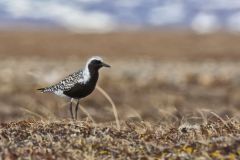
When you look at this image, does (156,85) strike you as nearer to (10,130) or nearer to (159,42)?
(10,130)

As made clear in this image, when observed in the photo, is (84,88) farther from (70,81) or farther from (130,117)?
(130,117)

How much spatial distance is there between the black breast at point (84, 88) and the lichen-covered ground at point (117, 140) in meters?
0.70

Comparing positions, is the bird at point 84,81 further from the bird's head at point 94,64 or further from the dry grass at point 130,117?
the dry grass at point 130,117

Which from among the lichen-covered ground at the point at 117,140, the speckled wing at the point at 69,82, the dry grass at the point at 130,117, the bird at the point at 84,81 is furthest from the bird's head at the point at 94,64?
the lichen-covered ground at the point at 117,140

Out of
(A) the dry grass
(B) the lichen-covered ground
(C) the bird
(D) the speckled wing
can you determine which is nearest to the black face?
(C) the bird

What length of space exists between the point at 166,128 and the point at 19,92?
72.4ft

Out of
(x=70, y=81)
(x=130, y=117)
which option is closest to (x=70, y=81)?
(x=70, y=81)

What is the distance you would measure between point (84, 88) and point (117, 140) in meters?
1.73

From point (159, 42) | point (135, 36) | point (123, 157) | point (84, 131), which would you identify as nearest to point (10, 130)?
point (84, 131)

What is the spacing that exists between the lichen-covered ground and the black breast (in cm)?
70

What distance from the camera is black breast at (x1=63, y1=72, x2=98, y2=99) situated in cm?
914

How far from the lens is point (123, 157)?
7008mm

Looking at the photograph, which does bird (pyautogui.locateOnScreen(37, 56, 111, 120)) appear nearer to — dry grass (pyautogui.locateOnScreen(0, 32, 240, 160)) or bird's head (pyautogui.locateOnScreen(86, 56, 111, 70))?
bird's head (pyautogui.locateOnScreen(86, 56, 111, 70))

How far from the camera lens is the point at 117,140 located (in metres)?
7.53
